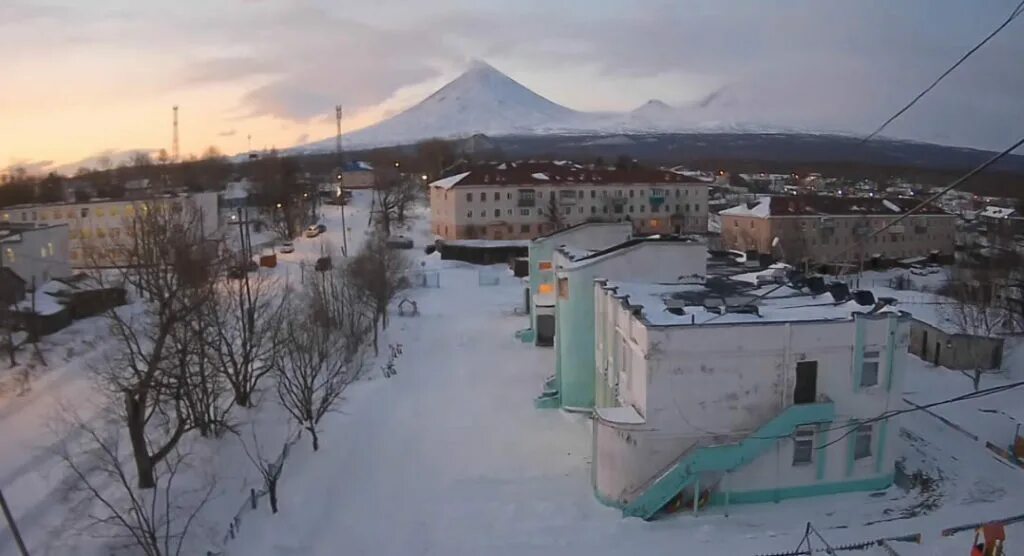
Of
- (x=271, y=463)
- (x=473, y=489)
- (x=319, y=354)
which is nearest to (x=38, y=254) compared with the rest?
(x=319, y=354)

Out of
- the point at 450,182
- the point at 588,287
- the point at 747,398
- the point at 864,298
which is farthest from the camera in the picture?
the point at 450,182

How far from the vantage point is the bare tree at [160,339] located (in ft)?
46.6

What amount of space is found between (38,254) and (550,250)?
91.2 ft

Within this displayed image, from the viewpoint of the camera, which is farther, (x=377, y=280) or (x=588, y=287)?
(x=377, y=280)

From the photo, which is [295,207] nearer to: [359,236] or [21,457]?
[359,236]

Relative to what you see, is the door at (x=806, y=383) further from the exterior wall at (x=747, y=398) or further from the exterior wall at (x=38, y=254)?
the exterior wall at (x=38, y=254)

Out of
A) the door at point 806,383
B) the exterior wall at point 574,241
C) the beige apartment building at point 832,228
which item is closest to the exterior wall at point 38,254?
the exterior wall at point 574,241

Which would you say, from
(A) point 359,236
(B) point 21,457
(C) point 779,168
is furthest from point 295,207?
(C) point 779,168

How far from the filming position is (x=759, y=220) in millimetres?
52312

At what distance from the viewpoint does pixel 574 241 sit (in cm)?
2386

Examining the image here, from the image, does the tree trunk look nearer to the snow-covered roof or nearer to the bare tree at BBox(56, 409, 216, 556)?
the bare tree at BBox(56, 409, 216, 556)

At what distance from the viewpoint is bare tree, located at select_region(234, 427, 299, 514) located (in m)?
13.6

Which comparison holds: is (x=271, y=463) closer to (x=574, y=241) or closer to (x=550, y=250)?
(x=574, y=241)

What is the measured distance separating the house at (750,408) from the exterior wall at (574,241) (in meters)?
9.12
